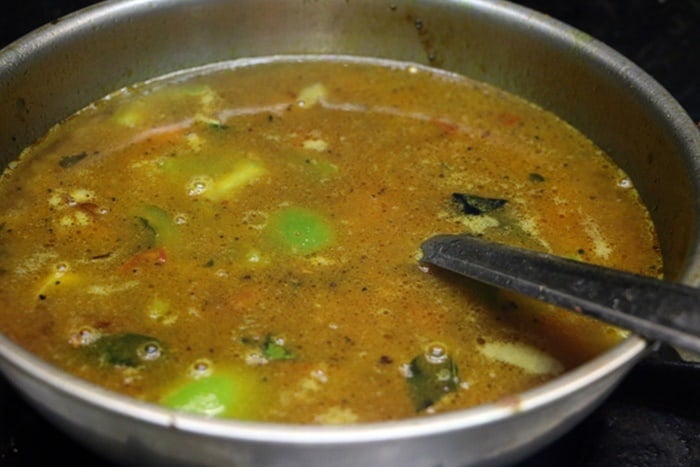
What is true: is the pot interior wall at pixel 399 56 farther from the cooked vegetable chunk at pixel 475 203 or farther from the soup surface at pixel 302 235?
the cooked vegetable chunk at pixel 475 203

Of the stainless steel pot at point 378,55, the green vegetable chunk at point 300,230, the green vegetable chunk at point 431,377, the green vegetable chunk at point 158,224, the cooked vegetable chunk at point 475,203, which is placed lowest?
the green vegetable chunk at point 431,377

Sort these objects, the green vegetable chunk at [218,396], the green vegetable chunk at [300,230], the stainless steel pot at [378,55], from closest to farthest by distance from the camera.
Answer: the stainless steel pot at [378,55] → the green vegetable chunk at [218,396] → the green vegetable chunk at [300,230]

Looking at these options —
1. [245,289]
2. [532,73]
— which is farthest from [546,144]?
[245,289]

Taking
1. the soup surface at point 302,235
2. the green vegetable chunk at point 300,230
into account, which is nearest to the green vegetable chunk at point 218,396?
the soup surface at point 302,235

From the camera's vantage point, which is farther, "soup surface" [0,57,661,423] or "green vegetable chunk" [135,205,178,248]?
"green vegetable chunk" [135,205,178,248]

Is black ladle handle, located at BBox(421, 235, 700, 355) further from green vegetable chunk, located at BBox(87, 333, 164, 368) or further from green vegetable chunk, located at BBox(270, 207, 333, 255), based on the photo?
green vegetable chunk, located at BBox(87, 333, 164, 368)

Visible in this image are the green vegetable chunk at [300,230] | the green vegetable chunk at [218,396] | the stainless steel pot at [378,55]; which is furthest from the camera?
the green vegetable chunk at [300,230]

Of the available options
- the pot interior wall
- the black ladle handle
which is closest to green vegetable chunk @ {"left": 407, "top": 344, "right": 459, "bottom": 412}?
the black ladle handle
